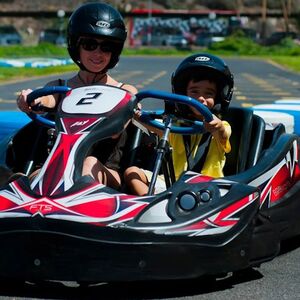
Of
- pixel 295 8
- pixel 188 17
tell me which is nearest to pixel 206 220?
pixel 188 17

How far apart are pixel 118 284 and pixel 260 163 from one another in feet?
2.77

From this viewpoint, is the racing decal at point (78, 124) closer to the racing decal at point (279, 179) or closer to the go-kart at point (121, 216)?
the go-kart at point (121, 216)

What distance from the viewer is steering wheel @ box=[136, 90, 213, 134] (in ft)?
11.8

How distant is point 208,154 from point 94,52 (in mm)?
720

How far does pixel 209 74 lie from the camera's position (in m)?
3.95

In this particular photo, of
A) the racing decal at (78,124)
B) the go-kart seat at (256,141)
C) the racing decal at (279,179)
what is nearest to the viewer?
the racing decal at (78,124)

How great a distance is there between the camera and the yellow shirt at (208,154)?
3924 millimetres

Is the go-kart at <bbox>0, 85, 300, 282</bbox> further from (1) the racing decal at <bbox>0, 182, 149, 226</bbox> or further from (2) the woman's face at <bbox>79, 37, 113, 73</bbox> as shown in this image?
(2) the woman's face at <bbox>79, 37, 113, 73</bbox>

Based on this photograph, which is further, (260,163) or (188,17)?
(188,17)

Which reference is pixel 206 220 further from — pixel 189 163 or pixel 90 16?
pixel 90 16

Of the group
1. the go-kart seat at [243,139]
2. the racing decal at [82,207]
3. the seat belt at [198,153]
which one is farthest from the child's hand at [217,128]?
the racing decal at [82,207]

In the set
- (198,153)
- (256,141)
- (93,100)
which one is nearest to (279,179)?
(256,141)

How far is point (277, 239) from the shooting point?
12.3 ft

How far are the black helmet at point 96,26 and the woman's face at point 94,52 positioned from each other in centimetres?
3
